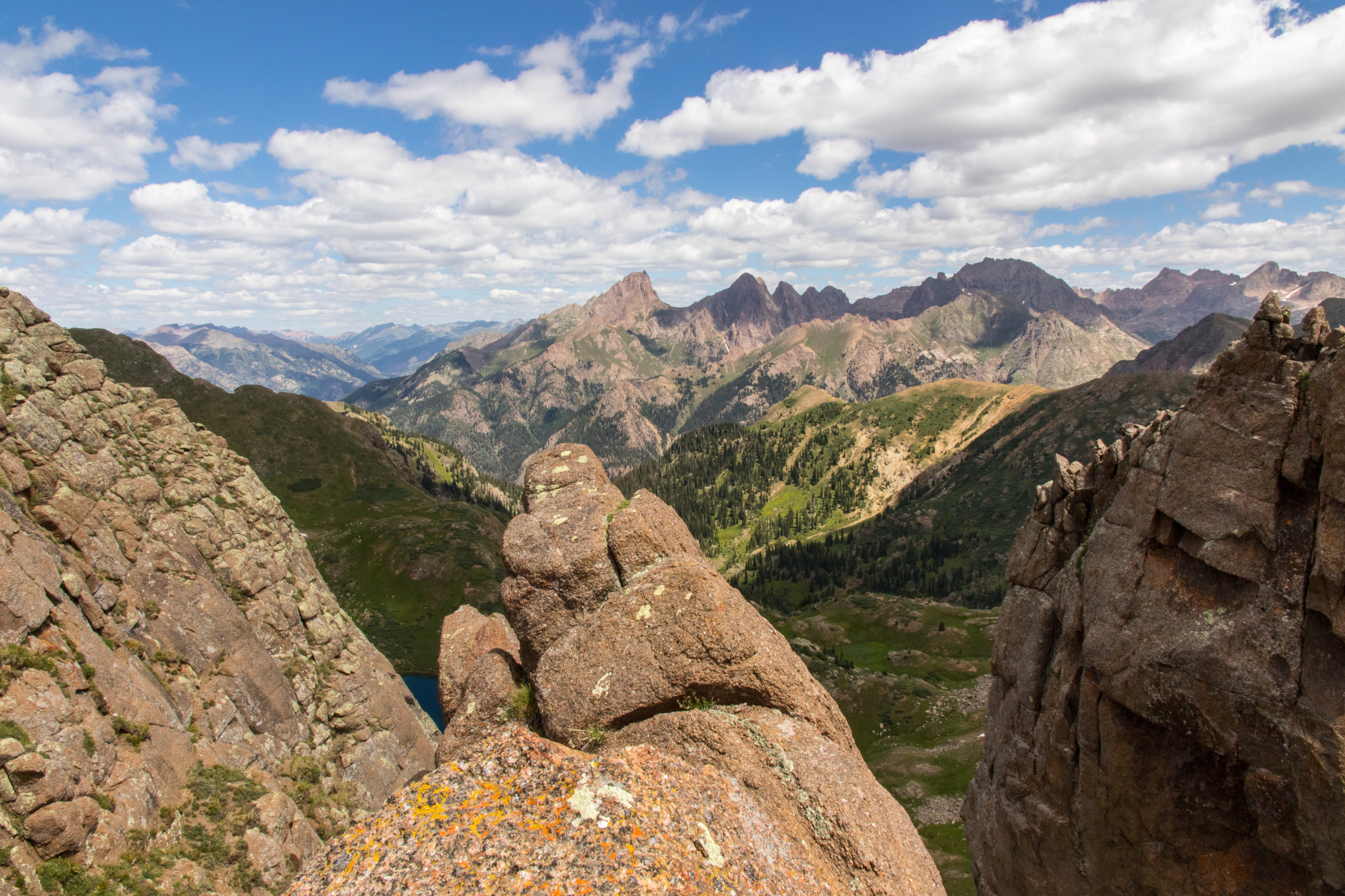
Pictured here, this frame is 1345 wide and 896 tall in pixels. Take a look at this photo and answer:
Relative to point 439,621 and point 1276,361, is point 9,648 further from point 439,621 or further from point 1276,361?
point 439,621

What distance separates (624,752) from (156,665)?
4419 cm

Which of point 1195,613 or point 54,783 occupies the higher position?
point 1195,613

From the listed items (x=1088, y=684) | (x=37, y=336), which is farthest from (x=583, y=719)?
(x=37, y=336)

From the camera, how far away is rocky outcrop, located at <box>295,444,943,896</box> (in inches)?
360

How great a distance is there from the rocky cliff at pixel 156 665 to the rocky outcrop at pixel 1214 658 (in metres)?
35.4

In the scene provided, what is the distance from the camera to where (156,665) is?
3841 centimetres

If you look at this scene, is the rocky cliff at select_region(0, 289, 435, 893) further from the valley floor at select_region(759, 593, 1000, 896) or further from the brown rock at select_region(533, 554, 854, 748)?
the valley floor at select_region(759, 593, 1000, 896)

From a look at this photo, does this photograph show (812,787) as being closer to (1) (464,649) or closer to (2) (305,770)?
(1) (464,649)

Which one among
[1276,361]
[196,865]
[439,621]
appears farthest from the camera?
[439,621]

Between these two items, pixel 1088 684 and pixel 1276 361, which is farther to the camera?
pixel 1088 684

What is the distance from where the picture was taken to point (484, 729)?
21234 millimetres

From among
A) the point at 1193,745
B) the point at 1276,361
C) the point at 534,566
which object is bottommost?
the point at 1193,745

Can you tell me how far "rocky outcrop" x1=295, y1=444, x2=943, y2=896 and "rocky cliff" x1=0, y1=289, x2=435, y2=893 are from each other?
56.3ft

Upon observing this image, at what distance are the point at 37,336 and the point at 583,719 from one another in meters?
58.6
